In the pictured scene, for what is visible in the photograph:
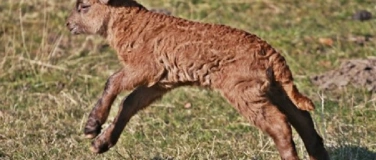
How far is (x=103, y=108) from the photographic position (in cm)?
830

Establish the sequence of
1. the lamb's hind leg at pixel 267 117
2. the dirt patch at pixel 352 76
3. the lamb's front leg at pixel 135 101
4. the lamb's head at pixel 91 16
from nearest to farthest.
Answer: the lamb's hind leg at pixel 267 117 → the lamb's front leg at pixel 135 101 → the lamb's head at pixel 91 16 → the dirt patch at pixel 352 76

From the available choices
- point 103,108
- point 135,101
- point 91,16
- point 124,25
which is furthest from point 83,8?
point 103,108

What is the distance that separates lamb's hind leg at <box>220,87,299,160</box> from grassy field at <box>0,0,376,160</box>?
1.08 m

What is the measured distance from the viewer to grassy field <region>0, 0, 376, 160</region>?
926cm

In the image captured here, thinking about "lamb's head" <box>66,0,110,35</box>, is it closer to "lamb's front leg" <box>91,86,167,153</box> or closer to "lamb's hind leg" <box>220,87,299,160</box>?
"lamb's front leg" <box>91,86,167,153</box>

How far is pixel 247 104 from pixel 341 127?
91.9 inches

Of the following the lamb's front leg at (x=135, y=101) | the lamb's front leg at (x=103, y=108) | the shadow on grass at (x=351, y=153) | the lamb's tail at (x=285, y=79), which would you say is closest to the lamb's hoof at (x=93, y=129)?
the lamb's front leg at (x=103, y=108)

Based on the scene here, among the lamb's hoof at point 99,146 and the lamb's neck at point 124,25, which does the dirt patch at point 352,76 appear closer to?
the lamb's neck at point 124,25

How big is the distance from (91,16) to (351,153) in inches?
98.9

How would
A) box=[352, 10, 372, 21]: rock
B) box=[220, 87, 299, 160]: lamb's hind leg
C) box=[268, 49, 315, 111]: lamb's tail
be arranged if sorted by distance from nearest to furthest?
box=[220, 87, 299, 160]: lamb's hind leg → box=[268, 49, 315, 111]: lamb's tail → box=[352, 10, 372, 21]: rock

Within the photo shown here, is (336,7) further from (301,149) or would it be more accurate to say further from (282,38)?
(301,149)

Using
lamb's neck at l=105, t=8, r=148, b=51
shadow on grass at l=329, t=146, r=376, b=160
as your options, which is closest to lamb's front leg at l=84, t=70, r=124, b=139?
lamb's neck at l=105, t=8, r=148, b=51

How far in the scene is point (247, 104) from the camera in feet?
25.3

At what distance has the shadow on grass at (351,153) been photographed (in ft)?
28.3
